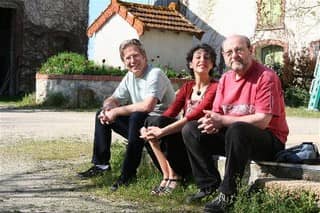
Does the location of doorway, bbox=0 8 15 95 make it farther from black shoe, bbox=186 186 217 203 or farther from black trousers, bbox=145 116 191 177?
black shoe, bbox=186 186 217 203

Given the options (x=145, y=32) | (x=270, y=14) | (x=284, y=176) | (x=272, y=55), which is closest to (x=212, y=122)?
(x=284, y=176)

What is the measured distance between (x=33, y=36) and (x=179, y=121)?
18234 millimetres

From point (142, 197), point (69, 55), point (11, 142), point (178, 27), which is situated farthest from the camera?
point (178, 27)

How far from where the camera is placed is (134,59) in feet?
16.2

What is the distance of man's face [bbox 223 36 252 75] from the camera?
3.97 m

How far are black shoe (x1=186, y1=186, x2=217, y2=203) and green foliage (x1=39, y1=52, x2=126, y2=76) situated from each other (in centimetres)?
1187

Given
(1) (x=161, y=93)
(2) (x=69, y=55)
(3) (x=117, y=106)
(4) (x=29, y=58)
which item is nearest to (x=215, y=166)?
(1) (x=161, y=93)

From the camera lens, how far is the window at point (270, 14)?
18.7 meters

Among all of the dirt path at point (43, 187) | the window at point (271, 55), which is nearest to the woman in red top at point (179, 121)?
the dirt path at point (43, 187)

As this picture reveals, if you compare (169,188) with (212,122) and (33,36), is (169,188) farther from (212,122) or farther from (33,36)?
(33,36)

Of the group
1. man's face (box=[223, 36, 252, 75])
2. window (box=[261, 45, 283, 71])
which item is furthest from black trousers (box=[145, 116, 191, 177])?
window (box=[261, 45, 283, 71])

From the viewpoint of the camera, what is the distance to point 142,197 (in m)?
4.42

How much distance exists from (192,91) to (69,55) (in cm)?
1280

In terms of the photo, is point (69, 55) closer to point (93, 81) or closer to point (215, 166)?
point (93, 81)
